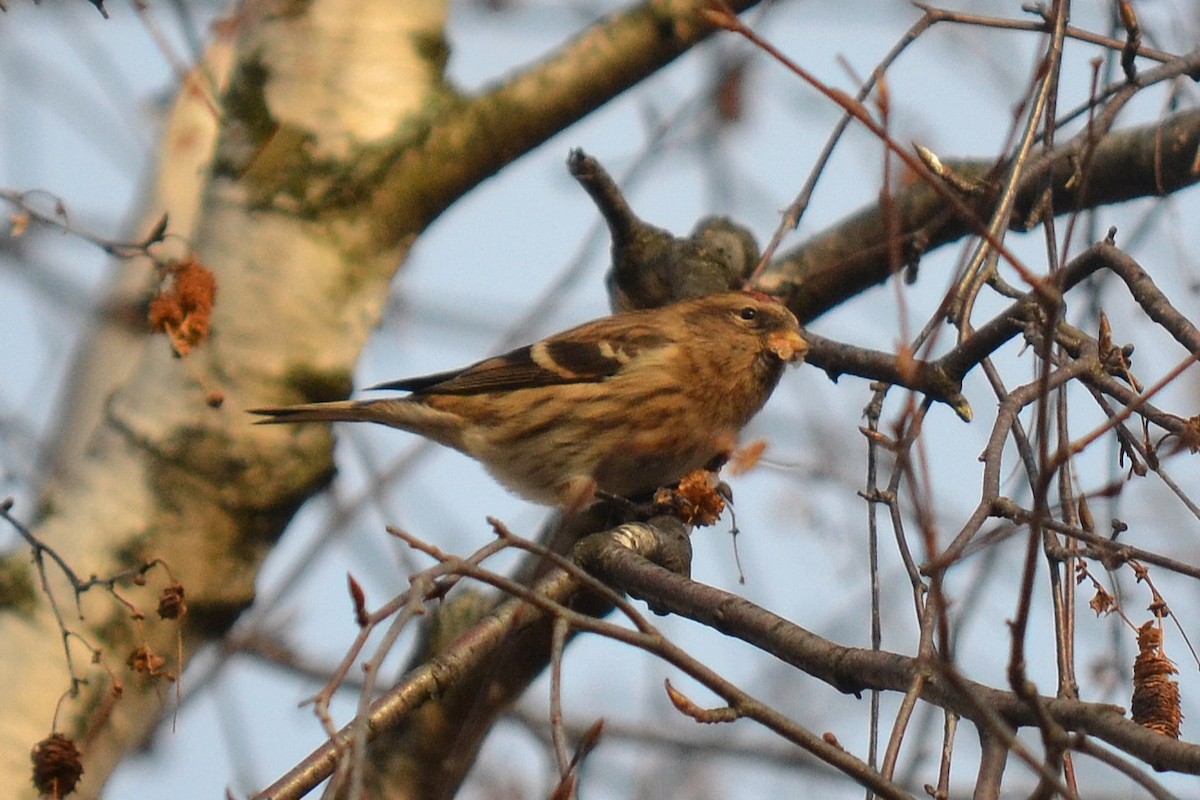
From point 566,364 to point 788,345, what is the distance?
1.21 meters

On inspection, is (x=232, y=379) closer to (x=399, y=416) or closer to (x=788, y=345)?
(x=399, y=416)

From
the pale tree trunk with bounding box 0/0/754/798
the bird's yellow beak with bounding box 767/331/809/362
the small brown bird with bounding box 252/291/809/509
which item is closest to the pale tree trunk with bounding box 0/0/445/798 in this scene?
the pale tree trunk with bounding box 0/0/754/798

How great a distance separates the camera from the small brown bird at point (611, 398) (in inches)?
211

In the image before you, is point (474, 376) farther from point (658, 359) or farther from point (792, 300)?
point (792, 300)

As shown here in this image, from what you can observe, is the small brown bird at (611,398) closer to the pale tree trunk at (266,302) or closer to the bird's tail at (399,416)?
the bird's tail at (399,416)

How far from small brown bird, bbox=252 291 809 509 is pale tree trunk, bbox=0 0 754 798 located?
60 cm

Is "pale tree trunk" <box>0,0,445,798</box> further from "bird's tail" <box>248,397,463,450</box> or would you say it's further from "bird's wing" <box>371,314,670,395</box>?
"bird's wing" <box>371,314,670,395</box>

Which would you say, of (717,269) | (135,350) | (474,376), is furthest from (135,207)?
(717,269)

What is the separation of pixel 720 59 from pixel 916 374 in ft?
19.9

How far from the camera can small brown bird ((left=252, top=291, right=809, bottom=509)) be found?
17.6 feet

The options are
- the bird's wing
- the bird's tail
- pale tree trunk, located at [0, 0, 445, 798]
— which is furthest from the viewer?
the bird's wing

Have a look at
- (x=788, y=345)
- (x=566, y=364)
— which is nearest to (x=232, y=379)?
(x=566, y=364)

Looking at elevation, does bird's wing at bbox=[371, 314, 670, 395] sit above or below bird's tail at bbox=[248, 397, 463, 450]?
above

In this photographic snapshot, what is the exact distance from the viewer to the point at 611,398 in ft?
19.0
